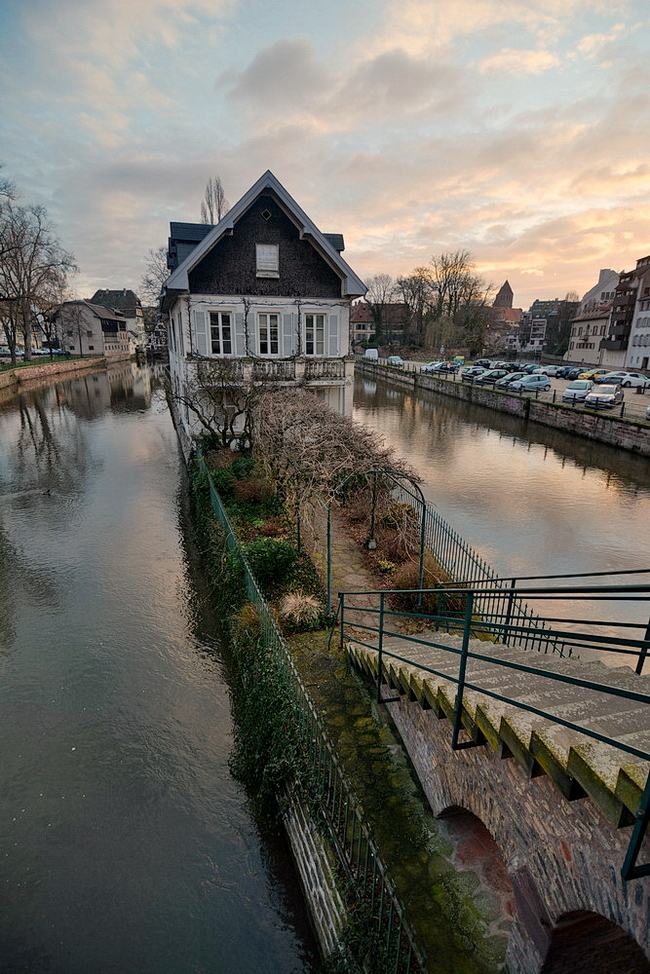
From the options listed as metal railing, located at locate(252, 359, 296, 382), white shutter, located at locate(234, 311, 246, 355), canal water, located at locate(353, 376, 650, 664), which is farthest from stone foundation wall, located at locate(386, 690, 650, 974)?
white shutter, located at locate(234, 311, 246, 355)

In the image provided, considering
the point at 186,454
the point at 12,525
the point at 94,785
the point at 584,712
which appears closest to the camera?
the point at 584,712

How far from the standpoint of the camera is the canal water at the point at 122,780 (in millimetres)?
5145

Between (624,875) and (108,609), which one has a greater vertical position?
(624,875)

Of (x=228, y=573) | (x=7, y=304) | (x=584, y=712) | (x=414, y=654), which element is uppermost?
(x=7, y=304)

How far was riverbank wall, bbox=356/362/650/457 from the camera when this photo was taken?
2473 centimetres

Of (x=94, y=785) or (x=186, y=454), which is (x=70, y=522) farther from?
(x=94, y=785)

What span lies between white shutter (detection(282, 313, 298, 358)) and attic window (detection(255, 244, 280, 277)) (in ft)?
6.05

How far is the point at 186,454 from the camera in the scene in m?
22.0

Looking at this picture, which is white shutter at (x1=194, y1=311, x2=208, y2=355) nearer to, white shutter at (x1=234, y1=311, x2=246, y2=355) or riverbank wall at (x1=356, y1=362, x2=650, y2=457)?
white shutter at (x1=234, y1=311, x2=246, y2=355)

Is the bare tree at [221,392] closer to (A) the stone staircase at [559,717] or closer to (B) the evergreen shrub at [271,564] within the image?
(B) the evergreen shrub at [271,564]

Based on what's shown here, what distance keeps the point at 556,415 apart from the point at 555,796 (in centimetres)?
3120

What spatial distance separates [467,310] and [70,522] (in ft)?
255

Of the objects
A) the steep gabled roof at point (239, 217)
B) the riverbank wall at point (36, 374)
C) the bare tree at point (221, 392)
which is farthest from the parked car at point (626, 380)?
the riverbank wall at point (36, 374)

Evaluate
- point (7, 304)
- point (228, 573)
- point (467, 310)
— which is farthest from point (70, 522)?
point (467, 310)
